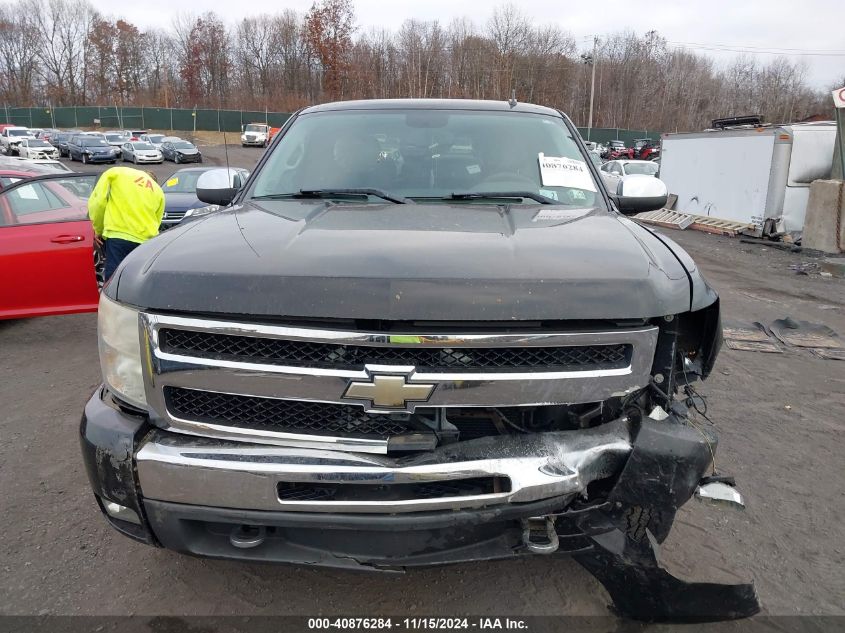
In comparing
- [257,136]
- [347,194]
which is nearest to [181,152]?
[257,136]

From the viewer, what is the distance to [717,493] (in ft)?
7.12

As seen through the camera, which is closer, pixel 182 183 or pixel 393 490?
pixel 393 490

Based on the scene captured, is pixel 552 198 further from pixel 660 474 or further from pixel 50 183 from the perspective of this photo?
pixel 50 183

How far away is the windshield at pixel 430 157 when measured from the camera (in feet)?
10.3

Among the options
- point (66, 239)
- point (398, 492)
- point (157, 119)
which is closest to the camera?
point (398, 492)

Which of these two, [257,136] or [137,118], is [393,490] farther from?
[137,118]

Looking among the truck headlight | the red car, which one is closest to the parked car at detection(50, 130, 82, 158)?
the red car

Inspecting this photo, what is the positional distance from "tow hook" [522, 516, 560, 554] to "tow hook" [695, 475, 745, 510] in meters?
0.52

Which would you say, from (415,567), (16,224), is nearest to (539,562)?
(415,567)

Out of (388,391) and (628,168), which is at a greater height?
(628,168)

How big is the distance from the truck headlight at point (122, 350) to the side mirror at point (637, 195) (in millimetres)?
2468

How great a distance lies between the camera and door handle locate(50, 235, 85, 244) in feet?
19.3

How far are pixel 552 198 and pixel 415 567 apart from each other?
1.86 m

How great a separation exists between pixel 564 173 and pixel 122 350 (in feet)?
7.34
